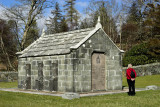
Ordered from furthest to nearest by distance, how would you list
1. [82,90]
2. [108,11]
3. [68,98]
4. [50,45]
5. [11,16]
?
1. [108,11]
2. [11,16]
3. [50,45]
4. [82,90]
5. [68,98]

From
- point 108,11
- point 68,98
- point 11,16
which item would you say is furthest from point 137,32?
point 68,98

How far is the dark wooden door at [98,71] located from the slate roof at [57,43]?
1587mm

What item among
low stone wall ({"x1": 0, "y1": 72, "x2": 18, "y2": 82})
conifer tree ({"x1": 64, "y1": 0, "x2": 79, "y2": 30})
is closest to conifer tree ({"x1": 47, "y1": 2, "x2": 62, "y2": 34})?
conifer tree ({"x1": 64, "y1": 0, "x2": 79, "y2": 30})

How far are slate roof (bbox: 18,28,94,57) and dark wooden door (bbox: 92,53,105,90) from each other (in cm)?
159

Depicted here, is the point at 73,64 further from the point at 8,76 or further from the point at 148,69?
the point at 8,76

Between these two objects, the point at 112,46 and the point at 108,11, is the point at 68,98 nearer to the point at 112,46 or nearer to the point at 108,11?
the point at 112,46

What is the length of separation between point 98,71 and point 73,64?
2.25m

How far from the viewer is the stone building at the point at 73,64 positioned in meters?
15.1

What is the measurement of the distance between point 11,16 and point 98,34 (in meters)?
17.8

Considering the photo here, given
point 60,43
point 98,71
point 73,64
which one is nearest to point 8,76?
point 60,43

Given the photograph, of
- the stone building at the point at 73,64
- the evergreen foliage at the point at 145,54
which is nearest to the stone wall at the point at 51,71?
the stone building at the point at 73,64

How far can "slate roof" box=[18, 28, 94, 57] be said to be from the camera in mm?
15805

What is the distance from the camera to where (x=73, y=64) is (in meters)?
14.8

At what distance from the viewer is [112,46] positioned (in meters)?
17.3
